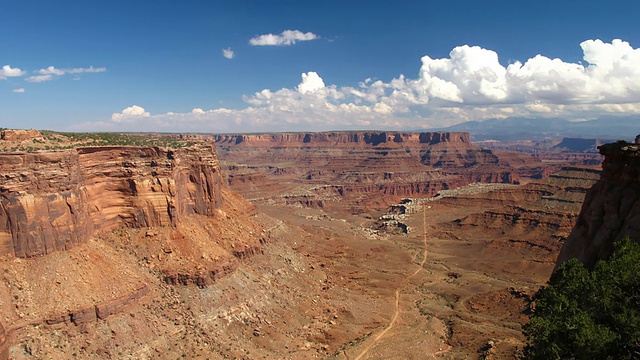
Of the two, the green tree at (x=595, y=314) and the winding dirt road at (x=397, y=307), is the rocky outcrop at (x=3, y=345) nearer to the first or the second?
the winding dirt road at (x=397, y=307)

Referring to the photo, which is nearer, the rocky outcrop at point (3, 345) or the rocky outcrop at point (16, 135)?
the rocky outcrop at point (3, 345)

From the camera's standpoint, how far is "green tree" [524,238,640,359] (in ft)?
66.2

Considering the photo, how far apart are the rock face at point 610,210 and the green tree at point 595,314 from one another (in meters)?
5.28

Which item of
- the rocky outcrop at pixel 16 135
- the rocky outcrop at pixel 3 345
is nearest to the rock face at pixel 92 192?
the rocky outcrop at pixel 16 135

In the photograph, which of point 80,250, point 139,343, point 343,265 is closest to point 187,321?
point 139,343

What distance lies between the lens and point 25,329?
108 ft

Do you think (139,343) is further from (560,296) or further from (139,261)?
(560,296)

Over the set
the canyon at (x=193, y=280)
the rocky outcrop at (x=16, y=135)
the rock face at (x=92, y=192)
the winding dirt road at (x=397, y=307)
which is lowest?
the winding dirt road at (x=397, y=307)

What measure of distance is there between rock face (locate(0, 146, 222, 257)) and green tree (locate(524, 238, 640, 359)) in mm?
39693

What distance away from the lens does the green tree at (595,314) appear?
20.2 meters

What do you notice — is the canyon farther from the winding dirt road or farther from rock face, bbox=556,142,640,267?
rock face, bbox=556,142,640,267

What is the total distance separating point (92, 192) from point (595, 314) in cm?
4534

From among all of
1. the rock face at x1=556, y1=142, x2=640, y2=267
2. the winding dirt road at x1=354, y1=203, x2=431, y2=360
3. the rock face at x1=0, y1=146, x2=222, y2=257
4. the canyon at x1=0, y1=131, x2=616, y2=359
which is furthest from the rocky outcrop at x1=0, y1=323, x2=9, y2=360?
the rock face at x1=556, y1=142, x2=640, y2=267

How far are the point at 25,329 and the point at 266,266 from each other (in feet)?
105
